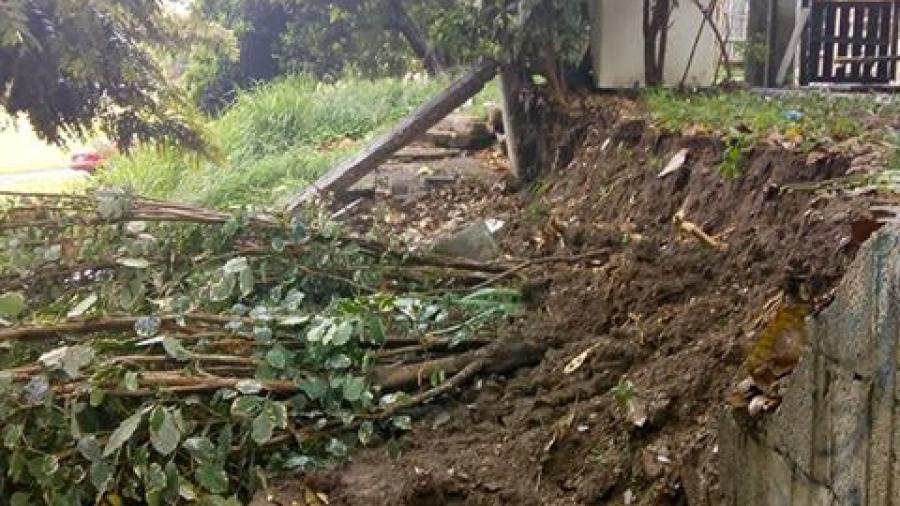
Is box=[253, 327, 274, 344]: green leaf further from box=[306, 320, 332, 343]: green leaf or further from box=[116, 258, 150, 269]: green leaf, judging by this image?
box=[116, 258, 150, 269]: green leaf

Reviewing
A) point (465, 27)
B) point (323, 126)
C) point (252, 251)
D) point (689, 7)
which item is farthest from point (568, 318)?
point (323, 126)

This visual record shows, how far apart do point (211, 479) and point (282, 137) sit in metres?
6.20

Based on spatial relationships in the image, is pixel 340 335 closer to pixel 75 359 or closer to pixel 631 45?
pixel 75 359

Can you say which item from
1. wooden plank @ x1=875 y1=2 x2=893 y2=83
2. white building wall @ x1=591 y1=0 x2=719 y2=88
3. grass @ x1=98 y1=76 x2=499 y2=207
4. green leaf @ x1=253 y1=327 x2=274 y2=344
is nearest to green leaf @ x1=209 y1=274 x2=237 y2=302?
green leaf @ x1=253 y1=327 x2=274 y2=344

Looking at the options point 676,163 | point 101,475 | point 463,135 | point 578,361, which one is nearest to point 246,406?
point 101,475

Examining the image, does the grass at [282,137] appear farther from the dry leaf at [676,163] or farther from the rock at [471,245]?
the dry leaf at [676,163]

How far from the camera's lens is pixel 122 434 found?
8.27 ft

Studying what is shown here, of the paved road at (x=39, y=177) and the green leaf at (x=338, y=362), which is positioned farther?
the paved road at (x=39, y=177)

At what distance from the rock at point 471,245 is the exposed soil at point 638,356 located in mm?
404

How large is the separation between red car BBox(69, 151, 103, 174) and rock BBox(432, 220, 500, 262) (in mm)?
4069

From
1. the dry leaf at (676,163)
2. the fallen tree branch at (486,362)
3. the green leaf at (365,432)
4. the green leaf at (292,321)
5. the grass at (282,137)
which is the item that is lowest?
the grass at (282,137)

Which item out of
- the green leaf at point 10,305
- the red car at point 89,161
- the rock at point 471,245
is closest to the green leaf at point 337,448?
the green leaf at point 10,305

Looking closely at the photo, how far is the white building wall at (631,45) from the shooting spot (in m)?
5.68

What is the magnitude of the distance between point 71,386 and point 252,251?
3.79ft
